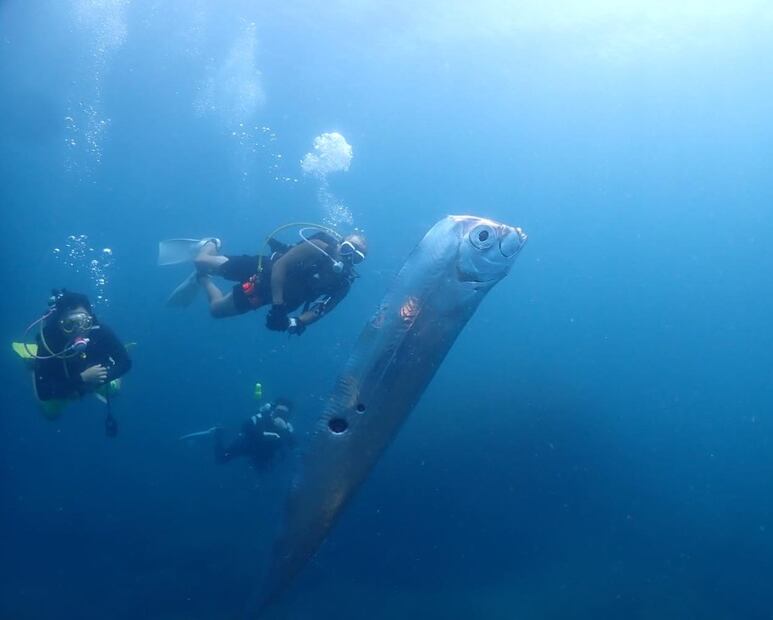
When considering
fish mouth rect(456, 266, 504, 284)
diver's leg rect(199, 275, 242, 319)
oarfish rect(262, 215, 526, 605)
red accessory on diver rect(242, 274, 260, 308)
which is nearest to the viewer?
oarfish rect(262, 215, 526, 605)

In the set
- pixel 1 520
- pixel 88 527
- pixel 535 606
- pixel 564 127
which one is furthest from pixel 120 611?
pixel 564 127

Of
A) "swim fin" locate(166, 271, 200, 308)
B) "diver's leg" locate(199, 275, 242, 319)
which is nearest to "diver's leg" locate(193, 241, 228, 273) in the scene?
"diver's leg" locate(199, 275, 242, 319)

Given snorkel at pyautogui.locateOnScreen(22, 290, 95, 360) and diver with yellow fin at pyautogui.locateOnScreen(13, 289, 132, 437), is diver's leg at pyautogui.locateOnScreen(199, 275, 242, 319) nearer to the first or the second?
diver with yellow fin at pyautogui.locateOnScreen(13, 289, 132, 437)

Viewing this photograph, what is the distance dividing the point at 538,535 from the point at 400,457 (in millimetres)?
4840

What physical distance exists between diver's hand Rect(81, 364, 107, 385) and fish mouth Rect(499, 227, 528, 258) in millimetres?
5997

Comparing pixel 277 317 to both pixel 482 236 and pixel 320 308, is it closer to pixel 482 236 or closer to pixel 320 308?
pixel 320 308

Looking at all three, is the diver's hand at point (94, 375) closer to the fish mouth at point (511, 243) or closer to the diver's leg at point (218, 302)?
the diver's leg at point (218, 302)

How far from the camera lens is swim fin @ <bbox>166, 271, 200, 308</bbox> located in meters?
9.29

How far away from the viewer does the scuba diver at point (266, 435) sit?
35.1 feet

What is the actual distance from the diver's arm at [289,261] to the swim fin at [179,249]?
2.84 m

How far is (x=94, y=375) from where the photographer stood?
23.1 feet

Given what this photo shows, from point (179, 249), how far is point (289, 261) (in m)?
3.44

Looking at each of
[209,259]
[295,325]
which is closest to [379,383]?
[295,325]

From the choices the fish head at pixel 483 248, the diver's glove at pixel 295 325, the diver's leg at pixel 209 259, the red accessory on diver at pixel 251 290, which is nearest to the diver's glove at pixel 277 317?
the diver's glove at pixel 295 325
